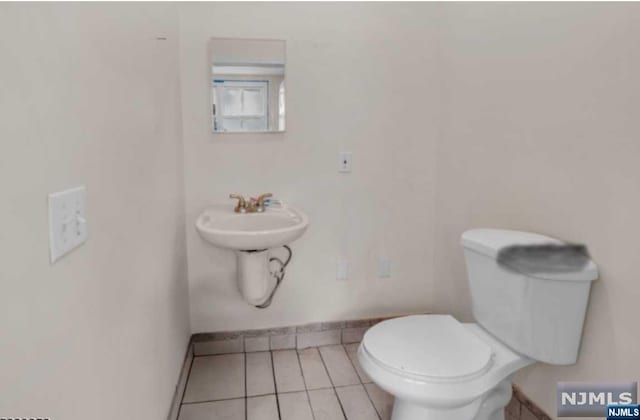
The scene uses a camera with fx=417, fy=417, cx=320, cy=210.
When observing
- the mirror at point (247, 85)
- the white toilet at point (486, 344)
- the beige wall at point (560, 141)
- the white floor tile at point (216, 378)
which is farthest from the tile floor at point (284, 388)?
the mirror at point (247, 85)

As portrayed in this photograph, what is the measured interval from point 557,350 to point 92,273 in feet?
4.61

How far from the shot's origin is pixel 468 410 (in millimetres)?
1366

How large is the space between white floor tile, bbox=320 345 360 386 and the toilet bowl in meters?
0.61

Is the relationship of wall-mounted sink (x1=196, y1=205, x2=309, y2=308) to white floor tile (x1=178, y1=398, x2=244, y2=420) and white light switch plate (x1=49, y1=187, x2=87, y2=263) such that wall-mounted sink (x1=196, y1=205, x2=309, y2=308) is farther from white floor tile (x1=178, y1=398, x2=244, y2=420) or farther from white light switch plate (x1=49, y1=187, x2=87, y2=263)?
white light switch plate (x1=49, y1=187, x2=87, y2=263)

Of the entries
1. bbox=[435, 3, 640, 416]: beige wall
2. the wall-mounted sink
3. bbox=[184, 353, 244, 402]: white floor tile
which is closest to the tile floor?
bbox=[184, 353, 244, 402]: white floor tile

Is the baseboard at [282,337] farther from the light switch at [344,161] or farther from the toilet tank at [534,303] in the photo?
the toilet tank at [534,303]

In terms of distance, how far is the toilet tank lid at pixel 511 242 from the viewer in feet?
4.34

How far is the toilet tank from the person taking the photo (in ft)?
4.40

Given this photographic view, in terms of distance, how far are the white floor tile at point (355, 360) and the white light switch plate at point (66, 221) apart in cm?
162

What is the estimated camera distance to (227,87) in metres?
2.09

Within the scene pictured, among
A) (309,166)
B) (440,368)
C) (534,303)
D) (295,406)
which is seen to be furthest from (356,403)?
(309,166)

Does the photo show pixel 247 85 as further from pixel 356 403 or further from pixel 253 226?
pixel 356 403

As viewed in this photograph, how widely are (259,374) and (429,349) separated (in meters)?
1.03

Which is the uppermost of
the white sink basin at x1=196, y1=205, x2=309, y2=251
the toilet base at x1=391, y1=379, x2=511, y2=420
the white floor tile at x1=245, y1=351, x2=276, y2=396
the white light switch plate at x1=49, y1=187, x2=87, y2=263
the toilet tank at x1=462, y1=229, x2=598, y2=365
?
the white light switch plate at x1=49, y1=187, x2=87, y2=263
